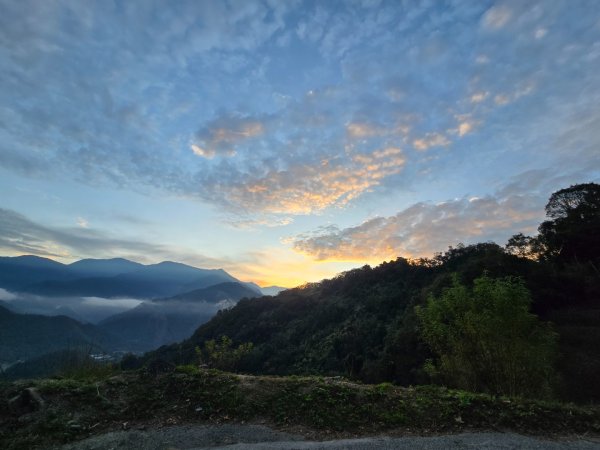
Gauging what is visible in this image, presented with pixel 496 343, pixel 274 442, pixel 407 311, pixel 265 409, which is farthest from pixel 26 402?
pixel 407 311

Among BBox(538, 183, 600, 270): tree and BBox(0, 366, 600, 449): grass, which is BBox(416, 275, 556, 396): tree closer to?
BBox(0, 366, 600, 449): grass

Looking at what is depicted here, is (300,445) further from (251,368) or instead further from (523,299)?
(251,368)

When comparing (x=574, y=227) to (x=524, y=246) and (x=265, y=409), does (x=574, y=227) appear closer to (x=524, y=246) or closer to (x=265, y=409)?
(x=524, y=246)

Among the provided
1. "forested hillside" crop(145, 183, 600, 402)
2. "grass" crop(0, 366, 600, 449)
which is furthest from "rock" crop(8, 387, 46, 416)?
"forested hillside" crop(145, 183, 600, 402)

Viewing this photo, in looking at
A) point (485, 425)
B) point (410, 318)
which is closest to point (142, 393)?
point (485, 425)

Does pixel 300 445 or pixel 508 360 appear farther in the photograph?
pixel 508 360

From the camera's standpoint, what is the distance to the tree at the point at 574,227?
4678 centimetres

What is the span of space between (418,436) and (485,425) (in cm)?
161

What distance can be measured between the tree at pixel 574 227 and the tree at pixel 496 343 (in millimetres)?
41474

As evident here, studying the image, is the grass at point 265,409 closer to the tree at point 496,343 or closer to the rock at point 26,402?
the rock at point 26,402

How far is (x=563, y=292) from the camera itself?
38.1 metres

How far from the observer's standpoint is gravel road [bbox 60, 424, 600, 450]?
651 centimetres

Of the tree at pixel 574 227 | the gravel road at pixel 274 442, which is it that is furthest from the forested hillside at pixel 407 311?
the gravel road at pixel 274 442

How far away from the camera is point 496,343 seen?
474 inches
